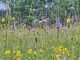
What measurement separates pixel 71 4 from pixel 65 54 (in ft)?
24.5

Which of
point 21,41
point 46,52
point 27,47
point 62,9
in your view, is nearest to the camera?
point 46,52

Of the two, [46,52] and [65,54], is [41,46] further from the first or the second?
[65,54]

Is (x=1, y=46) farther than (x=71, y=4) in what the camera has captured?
No

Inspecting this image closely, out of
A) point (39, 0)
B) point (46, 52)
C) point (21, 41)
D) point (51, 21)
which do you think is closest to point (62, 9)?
point (51, 21)

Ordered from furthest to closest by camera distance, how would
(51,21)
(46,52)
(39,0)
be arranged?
(39,0), (51,21), (46,52)

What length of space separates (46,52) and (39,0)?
792cm

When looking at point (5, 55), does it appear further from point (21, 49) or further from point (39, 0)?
point (39, 0)

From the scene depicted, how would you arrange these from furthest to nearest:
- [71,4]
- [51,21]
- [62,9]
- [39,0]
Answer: [39,0] → [71,4] → [62,9] → [51,21]

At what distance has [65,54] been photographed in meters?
3.04

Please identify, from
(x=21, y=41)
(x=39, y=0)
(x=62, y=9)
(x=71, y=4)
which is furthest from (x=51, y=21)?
(x=21, y=41)

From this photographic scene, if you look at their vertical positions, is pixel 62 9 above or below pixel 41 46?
below

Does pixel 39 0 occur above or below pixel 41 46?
below

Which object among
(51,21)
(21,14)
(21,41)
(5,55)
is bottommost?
(21,14)

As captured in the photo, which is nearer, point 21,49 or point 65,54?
point 65,54
